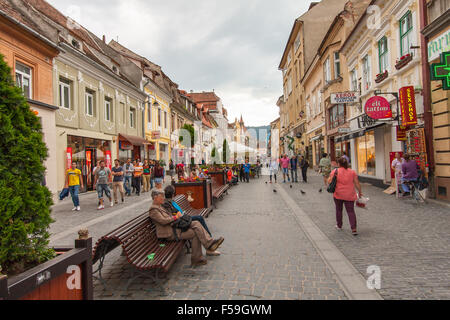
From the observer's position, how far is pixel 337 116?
21859 mm

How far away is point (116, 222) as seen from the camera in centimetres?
798

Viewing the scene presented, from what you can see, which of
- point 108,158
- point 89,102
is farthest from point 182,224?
point 89,102

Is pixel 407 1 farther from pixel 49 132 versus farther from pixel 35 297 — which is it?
pixel 49 132

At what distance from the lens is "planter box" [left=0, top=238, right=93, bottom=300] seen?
2.04m

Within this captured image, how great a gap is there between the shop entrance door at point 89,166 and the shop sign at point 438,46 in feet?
50.4

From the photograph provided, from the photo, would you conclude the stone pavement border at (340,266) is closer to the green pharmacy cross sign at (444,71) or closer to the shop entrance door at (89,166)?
the green pharmacy cross sign at (444,71)

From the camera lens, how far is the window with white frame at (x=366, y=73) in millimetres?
15680

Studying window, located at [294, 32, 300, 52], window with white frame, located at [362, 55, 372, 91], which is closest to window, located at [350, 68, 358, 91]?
window with white frame, located at [362, 55, 372, 91]

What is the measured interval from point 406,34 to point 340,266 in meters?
10.8

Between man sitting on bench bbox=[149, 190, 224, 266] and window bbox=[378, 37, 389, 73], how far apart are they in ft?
41.0

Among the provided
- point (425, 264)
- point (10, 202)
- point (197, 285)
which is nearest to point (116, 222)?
point (197, 285)

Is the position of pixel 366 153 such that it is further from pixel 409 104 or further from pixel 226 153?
pixel 226 153

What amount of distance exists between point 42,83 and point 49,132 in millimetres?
2065

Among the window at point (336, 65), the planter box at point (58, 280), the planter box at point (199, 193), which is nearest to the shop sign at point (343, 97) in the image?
the window at point (336, 65)
